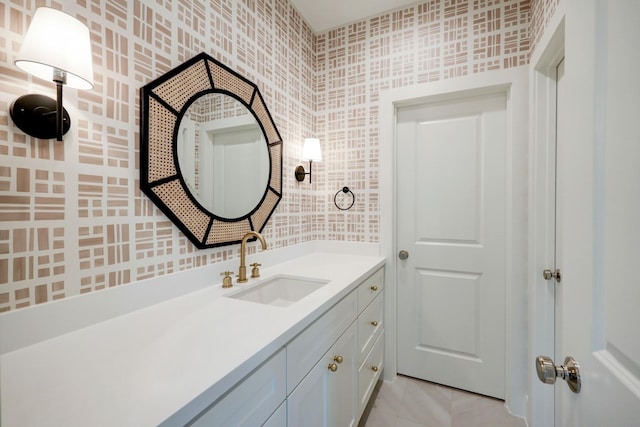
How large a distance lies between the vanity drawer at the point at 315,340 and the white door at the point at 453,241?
0.89 m

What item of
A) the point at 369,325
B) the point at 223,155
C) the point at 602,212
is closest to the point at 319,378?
the point at 369,325

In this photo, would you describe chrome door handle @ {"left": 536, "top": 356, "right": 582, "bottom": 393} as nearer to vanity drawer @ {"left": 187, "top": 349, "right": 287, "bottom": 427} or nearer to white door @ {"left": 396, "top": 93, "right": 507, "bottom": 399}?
vanity drawer @ {"left": 187, "top": 349, "right": 287, "bottom": 427}

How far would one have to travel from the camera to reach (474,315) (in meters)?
1.78

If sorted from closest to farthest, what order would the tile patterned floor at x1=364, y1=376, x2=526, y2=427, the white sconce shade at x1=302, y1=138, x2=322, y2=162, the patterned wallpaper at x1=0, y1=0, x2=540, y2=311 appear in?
1. the patterned wallpaper at x1=0, y1=0, x2=540, y2=311
2. the tile patterned floor at x1=364, y1=376, x2=526, y2=427
3. the white sconce shade at x1=302, y1=138, x2=322, y2=162

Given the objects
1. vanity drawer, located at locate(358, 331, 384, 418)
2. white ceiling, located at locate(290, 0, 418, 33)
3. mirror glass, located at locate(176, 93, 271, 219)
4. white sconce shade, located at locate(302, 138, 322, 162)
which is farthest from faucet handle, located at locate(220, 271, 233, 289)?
white ceiling, located at locate(290, 0, 418, 33)

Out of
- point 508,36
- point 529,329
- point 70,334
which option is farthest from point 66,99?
point 529,329

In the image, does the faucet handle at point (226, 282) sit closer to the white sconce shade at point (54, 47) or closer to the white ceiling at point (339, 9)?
the white sconce shade at point (54, 47)

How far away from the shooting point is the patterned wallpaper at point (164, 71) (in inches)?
28.0

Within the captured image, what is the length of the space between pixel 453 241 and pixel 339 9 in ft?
5.89

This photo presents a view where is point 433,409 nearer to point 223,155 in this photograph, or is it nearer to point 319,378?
point 319,378

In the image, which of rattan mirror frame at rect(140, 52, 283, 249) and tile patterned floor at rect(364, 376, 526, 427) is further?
tile patterned floor at rect(364, 376, 526, 427)

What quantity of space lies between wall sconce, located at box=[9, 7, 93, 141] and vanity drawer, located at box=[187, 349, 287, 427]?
78 cm

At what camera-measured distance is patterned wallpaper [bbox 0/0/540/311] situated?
711 millimetres

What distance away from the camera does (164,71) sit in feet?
3.39
